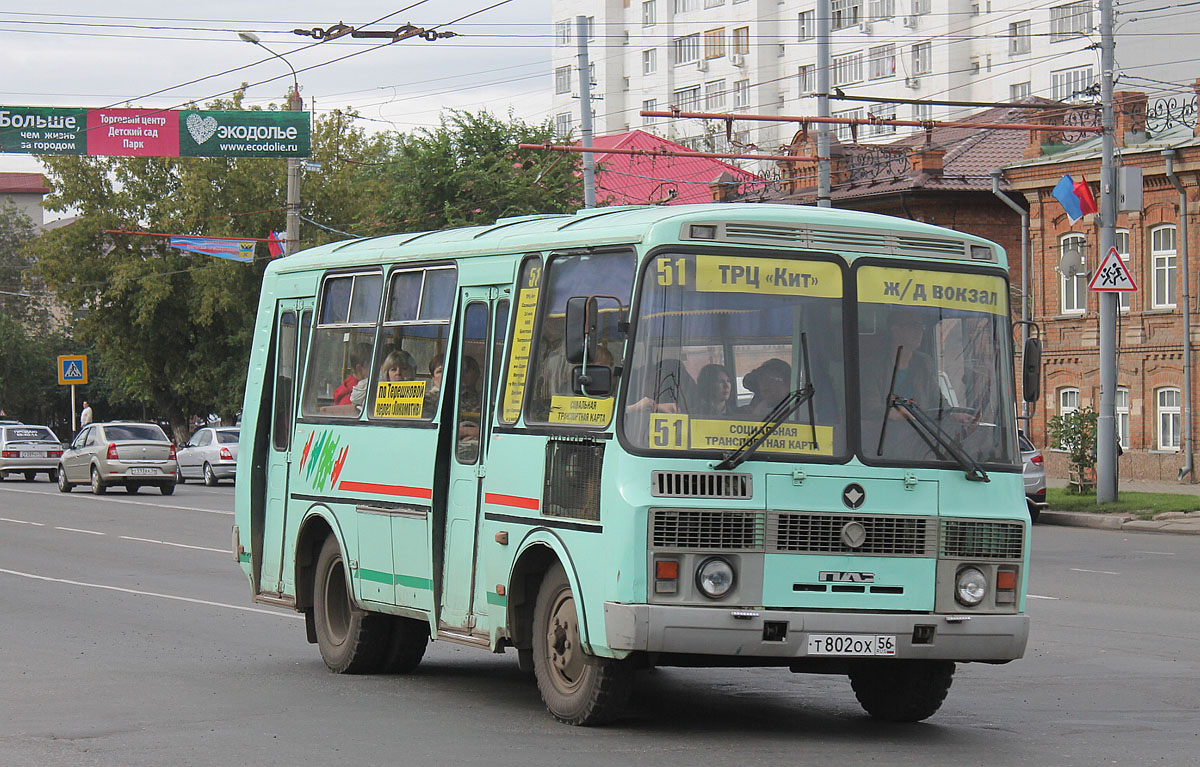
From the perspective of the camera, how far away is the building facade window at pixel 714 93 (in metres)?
91.4

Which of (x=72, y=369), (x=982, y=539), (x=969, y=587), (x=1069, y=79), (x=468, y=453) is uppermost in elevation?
(x=1069, y=79)

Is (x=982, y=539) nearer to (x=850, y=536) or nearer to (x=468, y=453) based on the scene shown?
(x=850, y=536)

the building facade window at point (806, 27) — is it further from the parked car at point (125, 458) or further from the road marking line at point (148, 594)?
the road marking line at point (148, 594)

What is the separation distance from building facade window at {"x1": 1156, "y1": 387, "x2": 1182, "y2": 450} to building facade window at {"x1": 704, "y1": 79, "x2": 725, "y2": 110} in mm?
54509

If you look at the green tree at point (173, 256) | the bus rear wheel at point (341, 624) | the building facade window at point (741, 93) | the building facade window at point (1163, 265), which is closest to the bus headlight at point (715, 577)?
the bus rear wheel at point (341, 624)

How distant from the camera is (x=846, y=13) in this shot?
275 feet

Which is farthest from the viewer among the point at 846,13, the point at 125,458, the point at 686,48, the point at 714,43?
the point at 686,48

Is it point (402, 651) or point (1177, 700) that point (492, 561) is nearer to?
point (402, 651)

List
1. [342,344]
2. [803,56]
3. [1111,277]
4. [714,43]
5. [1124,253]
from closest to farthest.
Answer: [342,344] < [1111,277] < [1124,253] < [803,56] < [714,43]

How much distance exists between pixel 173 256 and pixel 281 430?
5077 cm

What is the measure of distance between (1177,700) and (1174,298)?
29.4 metres

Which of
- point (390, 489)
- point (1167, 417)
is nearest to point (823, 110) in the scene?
point (1167, 417)

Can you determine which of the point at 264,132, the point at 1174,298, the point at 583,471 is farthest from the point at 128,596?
the point at 1174,298

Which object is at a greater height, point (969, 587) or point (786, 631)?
point (969, 587)
